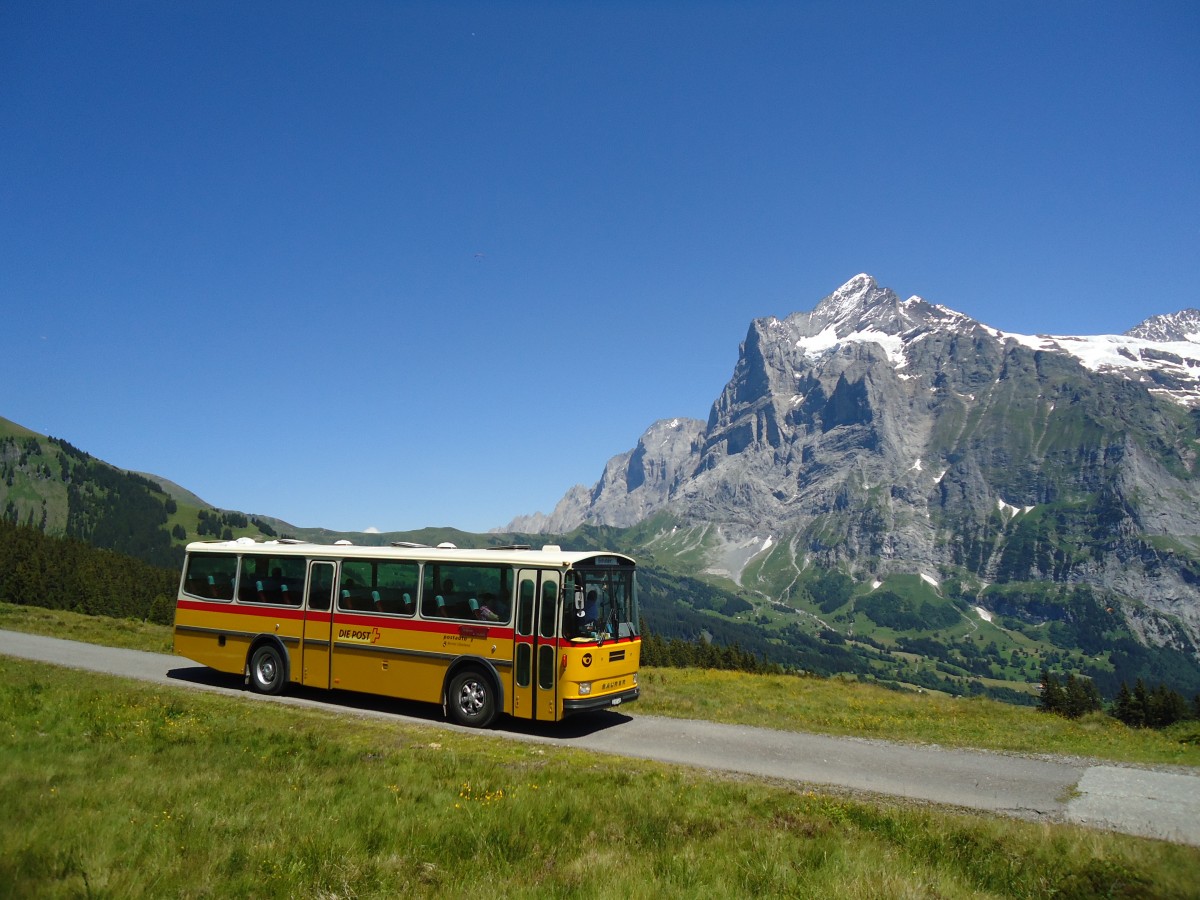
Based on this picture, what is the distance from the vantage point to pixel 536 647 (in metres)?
16.8

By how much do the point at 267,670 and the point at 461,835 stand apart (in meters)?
16.3

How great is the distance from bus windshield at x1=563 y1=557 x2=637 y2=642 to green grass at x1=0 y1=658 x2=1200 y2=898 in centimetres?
463

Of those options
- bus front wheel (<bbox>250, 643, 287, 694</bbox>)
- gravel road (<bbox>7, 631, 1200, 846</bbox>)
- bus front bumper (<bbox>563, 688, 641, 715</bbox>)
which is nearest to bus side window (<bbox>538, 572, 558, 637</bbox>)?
bus front bumper (<bbox>563, 688, 641, 715</bbox>)

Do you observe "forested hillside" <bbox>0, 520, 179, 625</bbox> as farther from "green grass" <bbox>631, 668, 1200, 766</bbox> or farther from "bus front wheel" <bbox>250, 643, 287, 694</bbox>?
"green grass" <bbox>631, 668, 1200, 766</bbox>

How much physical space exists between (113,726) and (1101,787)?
19.1 meters

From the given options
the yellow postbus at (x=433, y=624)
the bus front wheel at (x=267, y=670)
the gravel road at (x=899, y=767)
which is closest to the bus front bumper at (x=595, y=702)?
the yellow postbus at (x=433, y=624)

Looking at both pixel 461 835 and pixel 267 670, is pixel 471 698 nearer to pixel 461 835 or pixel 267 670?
pixel 267 670

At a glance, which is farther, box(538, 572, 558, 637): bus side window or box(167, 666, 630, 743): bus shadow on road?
box(167, 666, 630, 743): bus shadow on road

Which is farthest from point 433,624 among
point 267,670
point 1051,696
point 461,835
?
point 1051,696

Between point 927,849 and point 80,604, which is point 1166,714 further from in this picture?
point 80,604

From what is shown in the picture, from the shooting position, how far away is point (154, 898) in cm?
607

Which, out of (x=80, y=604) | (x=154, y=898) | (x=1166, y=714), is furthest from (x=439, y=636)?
(x=80, y=604)

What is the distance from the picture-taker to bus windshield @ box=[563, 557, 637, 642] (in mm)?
16750

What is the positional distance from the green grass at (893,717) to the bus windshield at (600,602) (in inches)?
154
